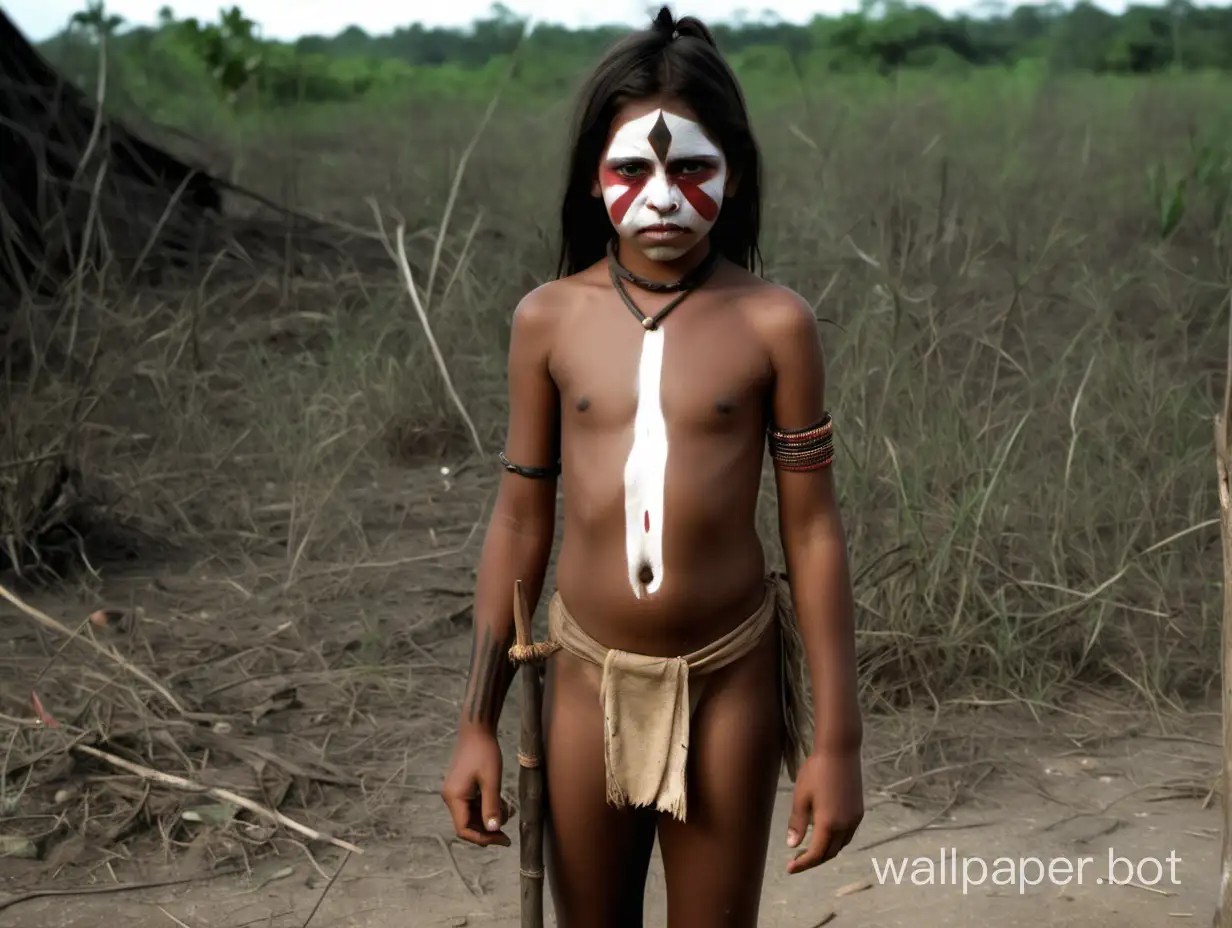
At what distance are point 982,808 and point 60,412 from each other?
267cm

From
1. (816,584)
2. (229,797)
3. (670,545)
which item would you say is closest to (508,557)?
(670,545)

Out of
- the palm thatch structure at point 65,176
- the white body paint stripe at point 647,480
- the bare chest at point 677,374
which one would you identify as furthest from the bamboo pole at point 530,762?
the palm thatch structure at point 65,176

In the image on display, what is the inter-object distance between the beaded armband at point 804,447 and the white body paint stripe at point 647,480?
0.14m

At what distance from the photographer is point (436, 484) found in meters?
4.42

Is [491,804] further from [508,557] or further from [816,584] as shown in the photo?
[816,584]

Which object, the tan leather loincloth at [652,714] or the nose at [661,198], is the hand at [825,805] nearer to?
the tan leather loincloth at [652,714]

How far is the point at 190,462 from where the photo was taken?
4.46 meters

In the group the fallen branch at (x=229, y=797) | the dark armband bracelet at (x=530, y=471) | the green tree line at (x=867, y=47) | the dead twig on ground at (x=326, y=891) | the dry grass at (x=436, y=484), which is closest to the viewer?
the dark armband bracelet at (x=530, y=471)

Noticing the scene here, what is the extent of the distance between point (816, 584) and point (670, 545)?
18 cm

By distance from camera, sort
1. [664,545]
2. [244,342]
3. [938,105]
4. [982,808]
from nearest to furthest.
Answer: [664,545] < [982,808] < [244,342] < [938,105]

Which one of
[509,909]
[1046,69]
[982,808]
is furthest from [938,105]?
[509,909]

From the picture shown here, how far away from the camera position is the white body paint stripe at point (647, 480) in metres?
1.64

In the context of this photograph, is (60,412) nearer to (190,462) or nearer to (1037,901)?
(190,462)

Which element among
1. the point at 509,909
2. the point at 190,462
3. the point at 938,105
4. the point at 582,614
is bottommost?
the point at 509,909
